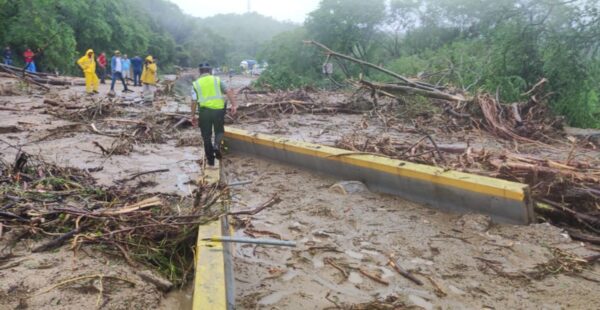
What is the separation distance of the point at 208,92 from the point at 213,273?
438 cm

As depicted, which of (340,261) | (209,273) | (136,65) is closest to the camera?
(209,273)

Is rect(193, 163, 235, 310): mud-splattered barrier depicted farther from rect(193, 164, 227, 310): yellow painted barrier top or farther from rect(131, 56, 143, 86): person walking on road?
rect(131, 56, 143, 86): person walking on road

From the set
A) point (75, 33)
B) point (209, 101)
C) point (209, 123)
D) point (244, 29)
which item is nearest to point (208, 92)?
point (209, 101)

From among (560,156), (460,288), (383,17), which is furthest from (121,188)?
(383,17)

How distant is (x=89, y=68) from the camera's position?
1579 cm

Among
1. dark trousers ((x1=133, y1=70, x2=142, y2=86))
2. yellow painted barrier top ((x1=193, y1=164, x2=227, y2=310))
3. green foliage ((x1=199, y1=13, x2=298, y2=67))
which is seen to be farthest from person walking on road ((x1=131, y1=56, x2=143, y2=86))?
green foliage ((x1=199, y1=13, x2=298, y2=67))

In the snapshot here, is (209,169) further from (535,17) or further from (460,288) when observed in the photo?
(535,17)

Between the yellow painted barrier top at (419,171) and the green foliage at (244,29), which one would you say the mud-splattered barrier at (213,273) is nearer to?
the yellow painted barrier top at (419,171)

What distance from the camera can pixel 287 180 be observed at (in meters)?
6.99

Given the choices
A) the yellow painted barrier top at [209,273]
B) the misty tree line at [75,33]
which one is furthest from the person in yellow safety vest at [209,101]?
the misty tree line at [75,33]

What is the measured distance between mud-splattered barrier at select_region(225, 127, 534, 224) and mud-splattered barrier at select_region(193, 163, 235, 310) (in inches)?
99.4

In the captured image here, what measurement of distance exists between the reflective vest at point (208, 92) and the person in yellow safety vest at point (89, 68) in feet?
33.3

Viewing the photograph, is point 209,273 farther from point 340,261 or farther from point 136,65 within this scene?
point 136,65

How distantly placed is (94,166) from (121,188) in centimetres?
174
